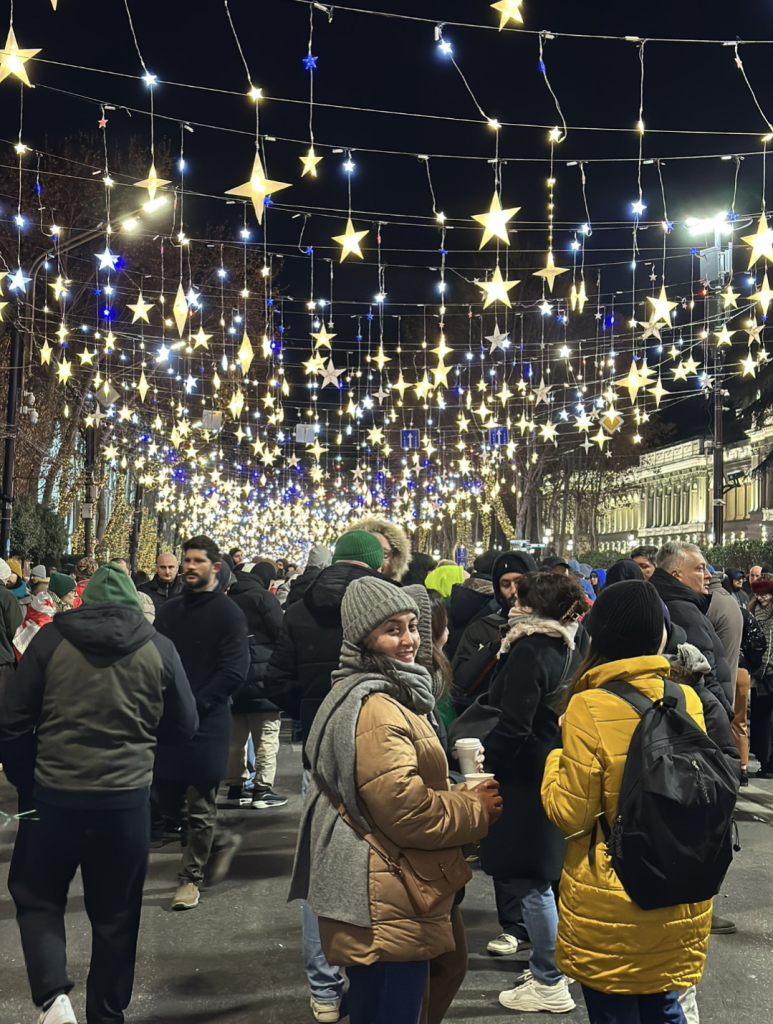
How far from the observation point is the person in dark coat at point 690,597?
6.16 meters

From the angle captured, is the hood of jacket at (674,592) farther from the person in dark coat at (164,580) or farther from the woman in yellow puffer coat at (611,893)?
the person in dark coat at (164,580)

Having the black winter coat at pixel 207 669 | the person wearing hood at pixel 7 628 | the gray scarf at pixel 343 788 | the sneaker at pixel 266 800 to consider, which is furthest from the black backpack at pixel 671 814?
the person wearing hood at pixel 7 628

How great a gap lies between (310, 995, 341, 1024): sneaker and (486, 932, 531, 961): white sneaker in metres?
1.10

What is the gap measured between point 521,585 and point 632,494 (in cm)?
8416

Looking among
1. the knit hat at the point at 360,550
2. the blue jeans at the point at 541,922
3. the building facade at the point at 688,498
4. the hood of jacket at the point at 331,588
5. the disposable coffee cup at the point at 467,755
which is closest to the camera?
the disposable coffee cup at the point at 467,755

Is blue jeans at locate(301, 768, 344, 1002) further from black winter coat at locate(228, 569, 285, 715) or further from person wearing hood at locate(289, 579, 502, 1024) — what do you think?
black winter coat at locate(228, 569, 285, 715)

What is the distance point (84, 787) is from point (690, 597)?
385cm

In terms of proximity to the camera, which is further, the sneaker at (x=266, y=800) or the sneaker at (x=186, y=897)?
the sneaker at (x=266, y=800)

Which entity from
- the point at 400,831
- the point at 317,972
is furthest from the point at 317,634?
the point at 400,831

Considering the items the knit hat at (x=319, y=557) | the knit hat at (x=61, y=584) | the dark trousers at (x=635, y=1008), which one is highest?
the knit hat at (x=319, y=557)

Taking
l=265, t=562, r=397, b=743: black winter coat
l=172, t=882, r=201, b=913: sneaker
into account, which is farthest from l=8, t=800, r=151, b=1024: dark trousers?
l=172, t=882, r=201, b=913: sneaker

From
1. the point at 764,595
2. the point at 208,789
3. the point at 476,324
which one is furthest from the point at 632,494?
the point at 208,789

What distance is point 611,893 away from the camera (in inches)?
126

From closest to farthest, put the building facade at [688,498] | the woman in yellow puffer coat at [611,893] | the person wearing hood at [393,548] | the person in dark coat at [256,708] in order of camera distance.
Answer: the woman in yellow puffer coat at [611,893] → the person wearing hood at [393,548] → the person in dark coat at [256,708] → the building facade at [688,498]
